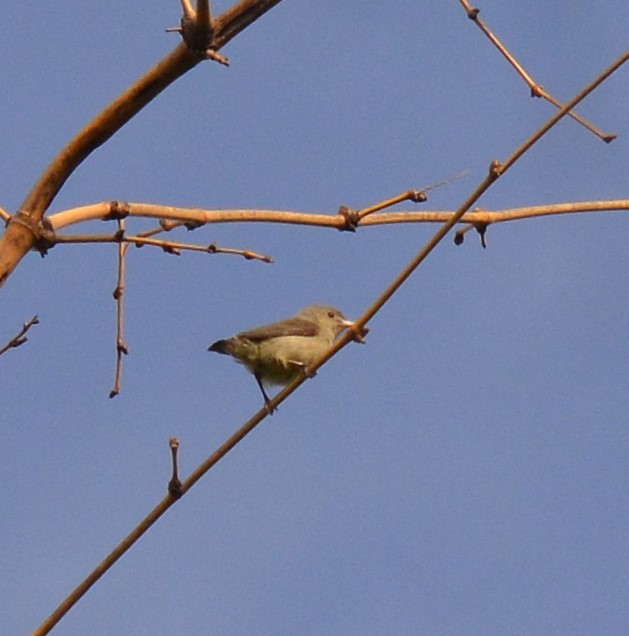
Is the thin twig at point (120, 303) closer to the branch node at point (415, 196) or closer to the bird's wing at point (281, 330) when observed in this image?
the branch node at point (415, 196)

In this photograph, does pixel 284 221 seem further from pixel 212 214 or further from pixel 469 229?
pixel 469 229

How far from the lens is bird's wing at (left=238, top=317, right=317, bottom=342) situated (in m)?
6.61

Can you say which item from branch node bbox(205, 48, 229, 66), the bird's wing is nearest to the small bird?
the bird's wing

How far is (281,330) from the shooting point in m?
6.71

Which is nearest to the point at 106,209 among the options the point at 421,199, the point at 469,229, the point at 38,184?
the point at 38,184

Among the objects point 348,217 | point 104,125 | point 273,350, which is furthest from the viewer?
point 273,350

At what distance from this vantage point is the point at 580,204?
272 centimetres

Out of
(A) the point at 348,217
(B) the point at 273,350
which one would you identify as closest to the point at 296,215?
(A) the point at 348,217

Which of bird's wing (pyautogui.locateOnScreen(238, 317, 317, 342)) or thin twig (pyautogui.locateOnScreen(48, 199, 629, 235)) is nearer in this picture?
thin twig (pyautogui.locateOnScreen(48, 199, 629, 235))

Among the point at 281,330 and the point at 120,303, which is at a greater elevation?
the point at 281,330

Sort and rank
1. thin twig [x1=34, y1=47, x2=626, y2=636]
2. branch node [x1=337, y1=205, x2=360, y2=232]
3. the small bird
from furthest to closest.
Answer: the small bird → branch node [x1=337, y1=205, x2=360, y2=232] → thin twig [x1=34, y1=47, x2=626, y2=636]

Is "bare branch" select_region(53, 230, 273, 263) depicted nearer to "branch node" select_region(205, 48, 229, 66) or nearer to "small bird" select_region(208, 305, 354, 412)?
"branch node" select_region(205, 48, 229, 66)

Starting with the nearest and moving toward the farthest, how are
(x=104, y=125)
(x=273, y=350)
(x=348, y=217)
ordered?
1. (x=104, y=125)
2. (x=348, y=217)
3. (x=273, y=350)

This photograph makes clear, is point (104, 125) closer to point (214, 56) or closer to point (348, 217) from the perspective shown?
point (214, 56)
